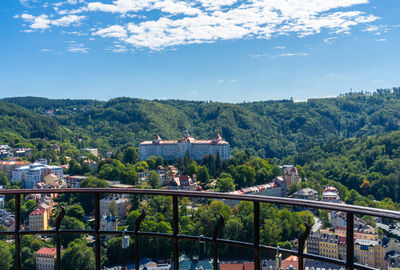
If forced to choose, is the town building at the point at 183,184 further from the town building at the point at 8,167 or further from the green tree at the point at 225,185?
A: the town building at the point at 8,167

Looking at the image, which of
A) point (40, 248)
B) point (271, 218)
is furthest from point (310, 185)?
point (40, 248)

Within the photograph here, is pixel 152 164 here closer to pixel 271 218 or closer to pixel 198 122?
pixel 271 218

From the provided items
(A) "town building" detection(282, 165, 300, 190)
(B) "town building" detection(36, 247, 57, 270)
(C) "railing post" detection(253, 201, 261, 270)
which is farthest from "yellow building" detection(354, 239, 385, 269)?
(A) "town building" detection(282, 165, 300, 190)

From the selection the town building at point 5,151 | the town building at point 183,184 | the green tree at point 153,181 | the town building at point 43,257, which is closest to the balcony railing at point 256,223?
the town building at point 43,257

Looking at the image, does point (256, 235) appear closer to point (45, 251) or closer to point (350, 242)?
point (350, 242)

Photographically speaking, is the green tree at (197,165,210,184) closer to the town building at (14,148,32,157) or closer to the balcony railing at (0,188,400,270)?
the town building at (14,148,32,157)

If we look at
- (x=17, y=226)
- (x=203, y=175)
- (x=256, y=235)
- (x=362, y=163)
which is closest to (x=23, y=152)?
(x=203, y=175)
